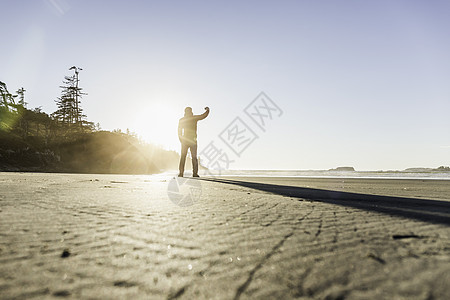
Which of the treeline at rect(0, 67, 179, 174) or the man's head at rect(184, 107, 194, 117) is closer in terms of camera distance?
the man's head at rect(184, 107, 194, 117)

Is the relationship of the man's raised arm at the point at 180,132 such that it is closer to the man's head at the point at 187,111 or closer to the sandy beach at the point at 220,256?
the man's head at the point at 187,111

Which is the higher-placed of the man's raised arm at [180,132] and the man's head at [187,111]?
the man's head at [187,111]

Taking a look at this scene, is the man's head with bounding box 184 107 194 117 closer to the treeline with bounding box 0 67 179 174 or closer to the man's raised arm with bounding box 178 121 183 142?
the man's raised arm with bounding box 178 121 183 142

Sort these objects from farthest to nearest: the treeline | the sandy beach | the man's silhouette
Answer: the treeline → the man's silhouette → the sandy beach

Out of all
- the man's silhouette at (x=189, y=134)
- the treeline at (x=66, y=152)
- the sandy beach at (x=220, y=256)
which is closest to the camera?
the sandy beach at (x=220, y=256)

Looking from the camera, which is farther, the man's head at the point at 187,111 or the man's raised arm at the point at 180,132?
the man's head at the point at 187,111

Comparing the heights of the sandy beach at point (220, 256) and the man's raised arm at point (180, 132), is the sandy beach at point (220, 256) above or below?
below

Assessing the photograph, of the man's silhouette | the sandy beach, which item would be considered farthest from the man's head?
the sandy beach

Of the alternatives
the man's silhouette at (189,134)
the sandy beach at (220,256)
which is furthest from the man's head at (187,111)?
the sandy beach at (220,256)

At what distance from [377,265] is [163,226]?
1.21 meters

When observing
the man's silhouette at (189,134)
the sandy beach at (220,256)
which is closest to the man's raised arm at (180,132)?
the man's silhouette at (189,134)

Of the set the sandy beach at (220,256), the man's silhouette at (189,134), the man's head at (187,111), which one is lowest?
the sandy beach at (220,256)

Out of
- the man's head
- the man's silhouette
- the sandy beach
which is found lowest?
the sandy beach

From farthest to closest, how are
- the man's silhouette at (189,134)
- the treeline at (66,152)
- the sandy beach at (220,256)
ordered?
the treeline at (66,152) → the man's silhouette at (189,134) → the sandy beach at (220,256)
